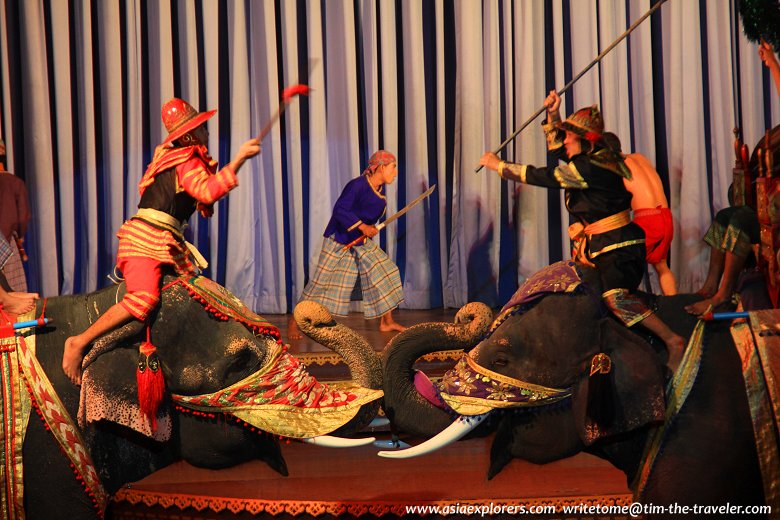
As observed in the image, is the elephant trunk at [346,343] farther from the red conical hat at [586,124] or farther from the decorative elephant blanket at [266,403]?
the red conical hat at [586,124]

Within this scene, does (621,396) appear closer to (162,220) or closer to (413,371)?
(413,371)

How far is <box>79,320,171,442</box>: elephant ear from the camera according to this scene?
2.10 metres

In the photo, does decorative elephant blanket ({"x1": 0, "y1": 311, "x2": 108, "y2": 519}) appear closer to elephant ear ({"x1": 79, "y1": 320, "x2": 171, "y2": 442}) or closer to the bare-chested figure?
elephant ear ({"x1": 79, "y1": 320, "x2": 171, "y2": 442})

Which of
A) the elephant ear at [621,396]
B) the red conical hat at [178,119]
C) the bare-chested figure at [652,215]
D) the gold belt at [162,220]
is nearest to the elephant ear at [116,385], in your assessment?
the gold belt at [162,220]

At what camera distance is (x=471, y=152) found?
661 centimetres

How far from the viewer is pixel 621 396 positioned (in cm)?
215

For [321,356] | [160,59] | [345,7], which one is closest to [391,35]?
[345,7]

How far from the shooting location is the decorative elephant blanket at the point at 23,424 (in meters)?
2.16

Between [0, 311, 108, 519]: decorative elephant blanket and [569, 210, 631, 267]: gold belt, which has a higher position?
[569, 210, 631, 267]: gold belt

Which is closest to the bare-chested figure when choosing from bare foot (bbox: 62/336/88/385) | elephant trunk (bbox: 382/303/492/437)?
elephant trunk (bbox: 382/303/492/437)

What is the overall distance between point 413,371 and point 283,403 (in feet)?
1.04

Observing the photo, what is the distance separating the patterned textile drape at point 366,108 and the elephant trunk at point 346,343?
4427 millimetres

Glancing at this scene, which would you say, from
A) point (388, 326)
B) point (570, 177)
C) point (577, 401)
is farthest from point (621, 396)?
point (388, 326)

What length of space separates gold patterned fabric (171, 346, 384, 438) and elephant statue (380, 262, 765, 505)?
4.3 inches
